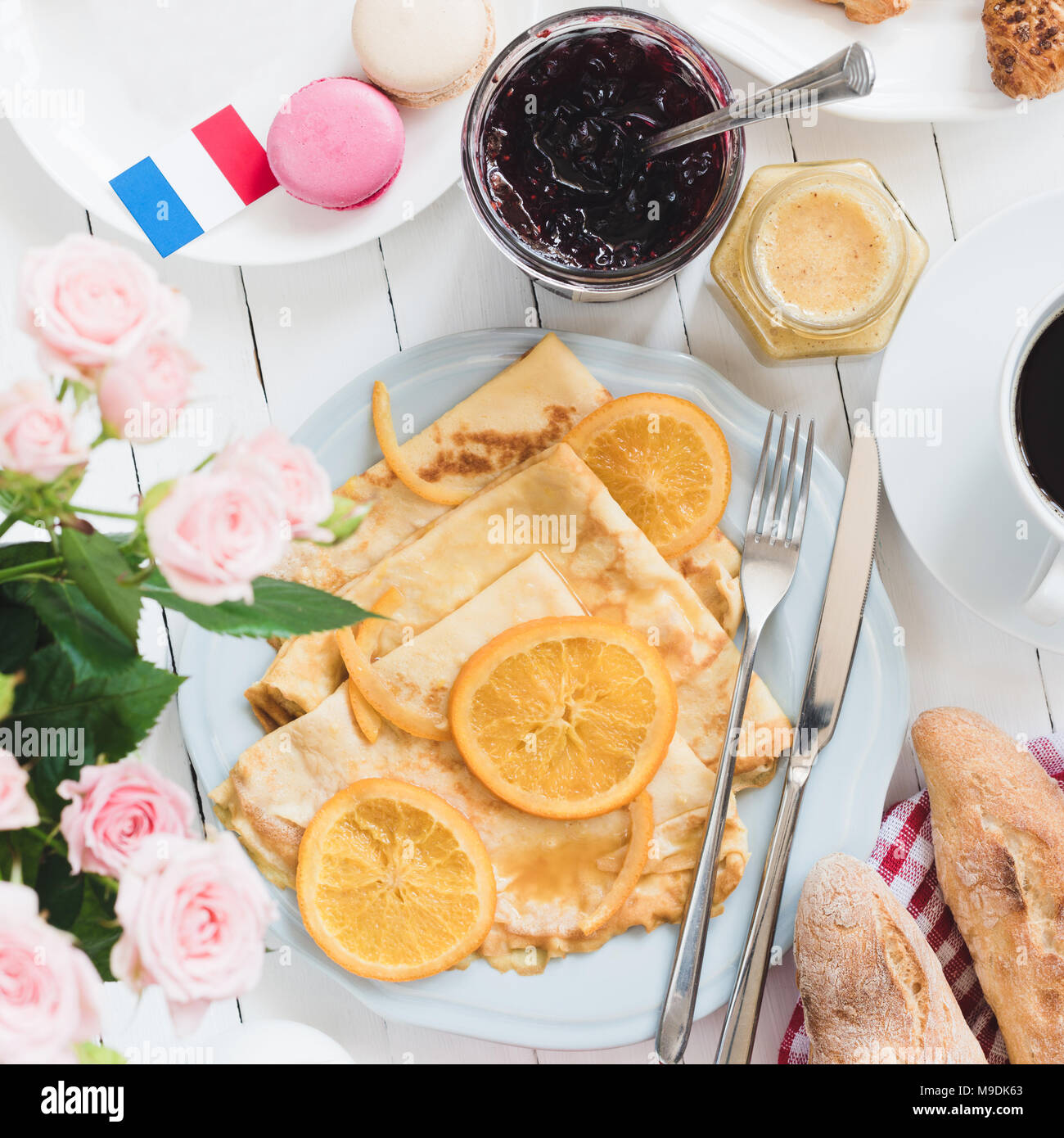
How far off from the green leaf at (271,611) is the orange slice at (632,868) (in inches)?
25.3

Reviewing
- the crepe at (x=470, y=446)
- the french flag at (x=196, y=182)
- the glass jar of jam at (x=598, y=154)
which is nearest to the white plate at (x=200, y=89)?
the french flag at (x=196, y=182)

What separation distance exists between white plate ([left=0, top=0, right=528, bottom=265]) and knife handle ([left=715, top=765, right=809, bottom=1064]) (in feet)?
3.24

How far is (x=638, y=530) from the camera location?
134 centimetres

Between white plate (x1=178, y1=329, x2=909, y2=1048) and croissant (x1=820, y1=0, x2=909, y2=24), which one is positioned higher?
croissant (x1=820, y1=0, x2=909, y2=24)

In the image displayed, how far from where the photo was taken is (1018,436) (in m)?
1.20

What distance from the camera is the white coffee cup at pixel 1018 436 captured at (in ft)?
3.76

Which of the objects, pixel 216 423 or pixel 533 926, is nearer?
pixel 533 926

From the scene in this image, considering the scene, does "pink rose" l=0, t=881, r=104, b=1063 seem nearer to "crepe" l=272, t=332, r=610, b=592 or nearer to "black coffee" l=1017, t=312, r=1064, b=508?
"crepe" l=272, t=332, r=610, b=592

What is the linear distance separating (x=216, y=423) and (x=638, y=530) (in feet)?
2.17

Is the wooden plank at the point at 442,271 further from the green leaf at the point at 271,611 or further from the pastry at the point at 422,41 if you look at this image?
the green leaf at the point at 271,611

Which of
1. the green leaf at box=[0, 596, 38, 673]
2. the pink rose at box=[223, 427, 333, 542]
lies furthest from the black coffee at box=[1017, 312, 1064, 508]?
the green leaf at box=[0, 596, 38, 673]

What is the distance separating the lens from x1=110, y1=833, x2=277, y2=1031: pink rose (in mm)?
663

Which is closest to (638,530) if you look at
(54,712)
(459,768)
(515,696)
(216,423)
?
(515,696)
